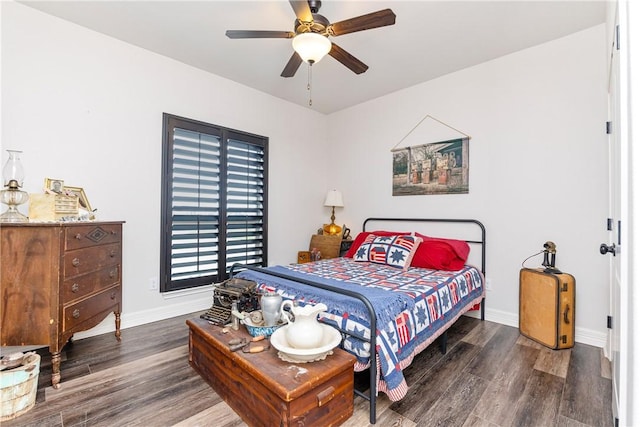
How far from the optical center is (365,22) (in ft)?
6.61

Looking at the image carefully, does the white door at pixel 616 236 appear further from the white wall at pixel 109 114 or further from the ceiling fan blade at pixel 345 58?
the white wall at pixel 109 114

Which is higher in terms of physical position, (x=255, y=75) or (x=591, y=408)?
(x=255, y=75)

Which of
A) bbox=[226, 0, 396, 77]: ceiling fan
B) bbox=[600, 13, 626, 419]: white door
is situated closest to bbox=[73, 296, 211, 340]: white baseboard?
bbox=[226, 0, 396, 77]: ceiling fan

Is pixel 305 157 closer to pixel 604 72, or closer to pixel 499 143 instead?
pixel 499 143

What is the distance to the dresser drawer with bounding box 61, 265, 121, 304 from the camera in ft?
6.50

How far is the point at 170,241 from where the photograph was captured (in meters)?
3.23

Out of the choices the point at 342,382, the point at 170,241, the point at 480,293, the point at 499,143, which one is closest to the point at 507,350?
the point at 480,293

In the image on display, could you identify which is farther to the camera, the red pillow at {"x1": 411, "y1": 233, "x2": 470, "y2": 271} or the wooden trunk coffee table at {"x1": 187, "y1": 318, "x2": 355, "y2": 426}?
Answer: the red pillow at {"x1": 411, "y1": 233, "x2": 470, "y2": 271}

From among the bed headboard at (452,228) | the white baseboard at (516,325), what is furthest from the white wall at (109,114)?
the white baseboard at (516,325)

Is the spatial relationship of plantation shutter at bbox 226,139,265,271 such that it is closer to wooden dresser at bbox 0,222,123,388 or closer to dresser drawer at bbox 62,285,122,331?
dresser drawer at bbox 62,285,122,331

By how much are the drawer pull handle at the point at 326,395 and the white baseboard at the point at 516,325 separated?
2.40 meters

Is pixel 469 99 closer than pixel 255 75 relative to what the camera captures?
Yes

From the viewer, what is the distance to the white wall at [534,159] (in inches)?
103

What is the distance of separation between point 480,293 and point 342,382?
216cm
